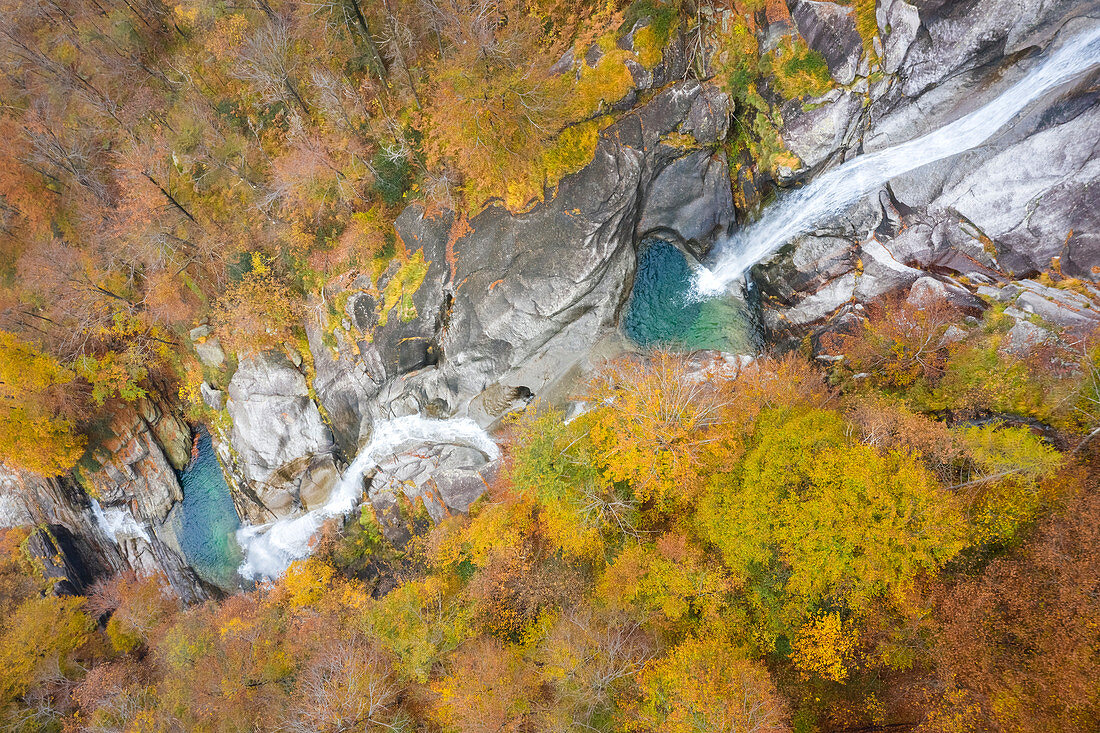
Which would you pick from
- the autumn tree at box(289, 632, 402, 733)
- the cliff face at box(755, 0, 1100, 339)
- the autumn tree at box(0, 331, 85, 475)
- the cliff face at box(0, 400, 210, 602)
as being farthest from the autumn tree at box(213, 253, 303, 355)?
the cliff face at box(755, 0, 1100, 339)

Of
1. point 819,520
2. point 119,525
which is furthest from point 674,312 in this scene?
point 119,525

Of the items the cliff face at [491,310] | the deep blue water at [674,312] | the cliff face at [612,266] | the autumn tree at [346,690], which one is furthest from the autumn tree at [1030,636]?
the autumn tree at [346,690]

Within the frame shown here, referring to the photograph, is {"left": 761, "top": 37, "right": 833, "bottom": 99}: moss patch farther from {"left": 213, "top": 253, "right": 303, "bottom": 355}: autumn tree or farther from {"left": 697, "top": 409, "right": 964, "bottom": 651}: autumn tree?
{"left": 213, "top": 253, "right": 303, "bottom": 355}: autumn tree

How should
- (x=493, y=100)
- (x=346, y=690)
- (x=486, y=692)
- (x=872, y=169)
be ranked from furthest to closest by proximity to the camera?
1. (x=493, y=100)
2. (x=872, y=169)
3. (x=346, y=690)
4. (x=486, y=692)

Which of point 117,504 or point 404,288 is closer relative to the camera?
point 404,288

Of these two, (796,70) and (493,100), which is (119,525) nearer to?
(493,100)
